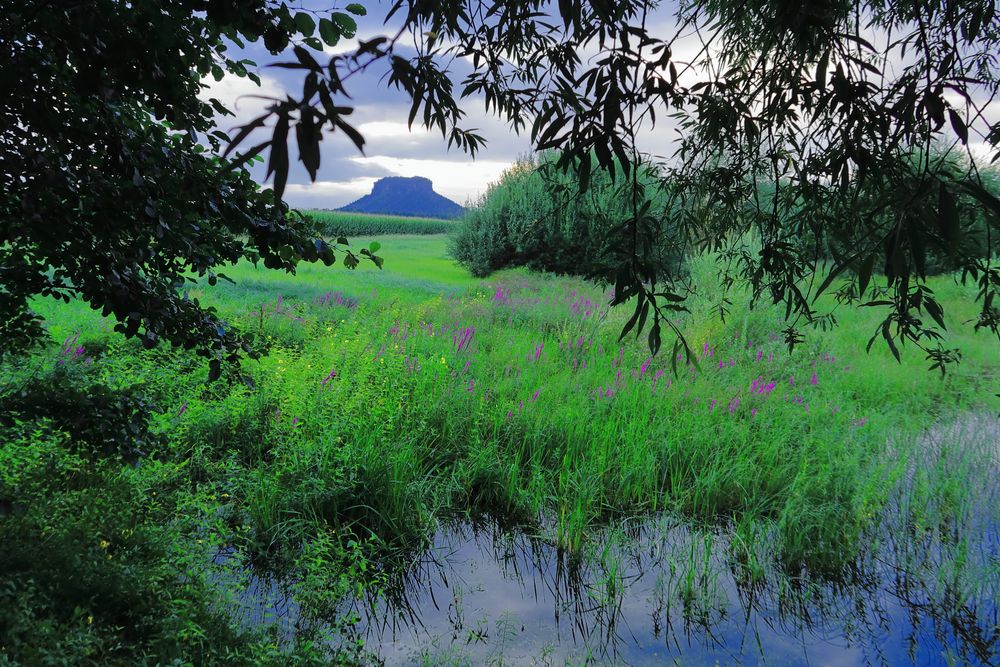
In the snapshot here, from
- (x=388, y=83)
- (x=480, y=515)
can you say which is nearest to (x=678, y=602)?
(x=480, y=515)

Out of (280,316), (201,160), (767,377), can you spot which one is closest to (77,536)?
(201,160)

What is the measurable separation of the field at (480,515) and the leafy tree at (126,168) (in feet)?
1.96

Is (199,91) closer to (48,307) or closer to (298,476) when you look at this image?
(298,476)

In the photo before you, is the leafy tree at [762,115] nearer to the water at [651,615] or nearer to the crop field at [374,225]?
the water at [651,615]

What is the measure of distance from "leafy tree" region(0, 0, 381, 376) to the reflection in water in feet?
5.09

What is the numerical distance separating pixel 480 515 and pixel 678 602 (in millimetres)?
1335

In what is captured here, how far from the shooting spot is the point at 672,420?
5.07 metres

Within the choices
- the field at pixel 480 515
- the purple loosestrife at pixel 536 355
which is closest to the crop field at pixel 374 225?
the purple loosestrife at pixel 536 355

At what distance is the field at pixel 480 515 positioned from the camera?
262 centimetres

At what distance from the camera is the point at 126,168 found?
1.91 metres

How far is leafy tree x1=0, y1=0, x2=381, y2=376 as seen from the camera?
1584mm

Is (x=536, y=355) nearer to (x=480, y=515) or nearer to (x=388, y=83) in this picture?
(x=480, y=515)

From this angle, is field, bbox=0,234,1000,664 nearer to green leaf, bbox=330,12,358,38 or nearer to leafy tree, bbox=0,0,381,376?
leafy tree, bbox=0,0,381,376

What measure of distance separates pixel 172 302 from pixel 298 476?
1670mm
